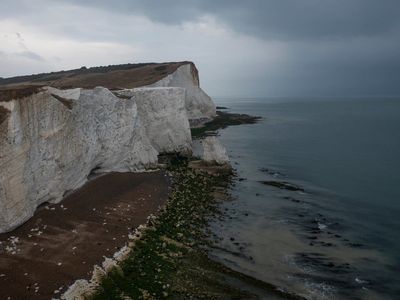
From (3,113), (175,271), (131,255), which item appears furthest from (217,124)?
(175,271)

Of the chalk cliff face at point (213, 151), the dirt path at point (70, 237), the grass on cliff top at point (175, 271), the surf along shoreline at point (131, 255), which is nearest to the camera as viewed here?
the dirt path at point (70, 237)

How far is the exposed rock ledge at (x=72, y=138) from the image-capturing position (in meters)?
20.8

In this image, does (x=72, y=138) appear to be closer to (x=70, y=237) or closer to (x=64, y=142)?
(x=64, y=142)

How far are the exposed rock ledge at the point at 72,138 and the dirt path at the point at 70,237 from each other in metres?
0.93

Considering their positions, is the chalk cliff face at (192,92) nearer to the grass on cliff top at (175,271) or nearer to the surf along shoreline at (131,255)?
the surf along shoreline at (131,255)

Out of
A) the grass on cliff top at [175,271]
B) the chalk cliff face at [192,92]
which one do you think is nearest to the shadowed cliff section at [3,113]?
the grass on cliff top at [175,271]

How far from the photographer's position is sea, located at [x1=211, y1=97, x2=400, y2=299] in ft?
68.0

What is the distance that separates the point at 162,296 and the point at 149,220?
8835 mm

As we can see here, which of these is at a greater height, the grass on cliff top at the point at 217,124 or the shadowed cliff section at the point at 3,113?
the shadowed cliff section at the point at 3,113

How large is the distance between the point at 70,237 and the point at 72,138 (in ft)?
25.1

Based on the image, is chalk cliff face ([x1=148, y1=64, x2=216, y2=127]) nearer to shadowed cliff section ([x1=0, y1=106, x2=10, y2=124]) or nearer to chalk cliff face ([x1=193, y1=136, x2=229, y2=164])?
chalk cliff face ([x1=193, y1=136, x2=229, y2=164])

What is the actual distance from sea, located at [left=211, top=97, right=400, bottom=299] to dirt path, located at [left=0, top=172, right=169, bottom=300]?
5493 mm

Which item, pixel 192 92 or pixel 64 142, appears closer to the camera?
pixel 64 142

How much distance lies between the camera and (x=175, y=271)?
19.8 m
